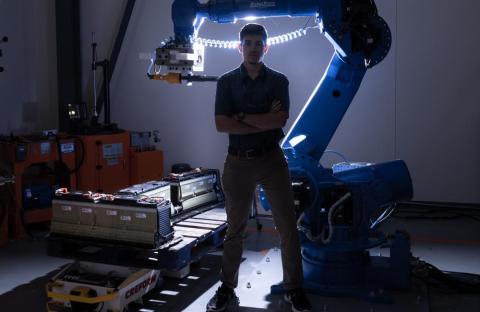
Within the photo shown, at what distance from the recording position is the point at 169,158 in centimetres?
726

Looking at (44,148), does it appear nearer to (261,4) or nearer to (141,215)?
(141,215)

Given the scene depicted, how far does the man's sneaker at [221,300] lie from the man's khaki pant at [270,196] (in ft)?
0.88

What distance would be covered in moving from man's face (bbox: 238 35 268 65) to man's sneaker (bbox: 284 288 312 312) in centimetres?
146

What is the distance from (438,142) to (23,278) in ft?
14.8

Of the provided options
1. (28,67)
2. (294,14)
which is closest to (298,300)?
(294,14)

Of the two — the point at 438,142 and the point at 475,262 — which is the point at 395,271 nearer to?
the point at 475,262

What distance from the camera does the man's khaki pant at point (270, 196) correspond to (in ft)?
11.0

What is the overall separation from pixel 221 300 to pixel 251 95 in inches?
51.6

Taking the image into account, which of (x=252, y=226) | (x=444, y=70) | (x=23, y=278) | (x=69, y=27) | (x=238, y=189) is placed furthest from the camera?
(x=69, y=27)

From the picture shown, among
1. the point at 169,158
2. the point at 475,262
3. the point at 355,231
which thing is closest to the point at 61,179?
the point at 169,158

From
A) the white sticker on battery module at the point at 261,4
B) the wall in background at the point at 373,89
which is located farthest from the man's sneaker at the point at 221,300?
the wall in background at the point at 373,89

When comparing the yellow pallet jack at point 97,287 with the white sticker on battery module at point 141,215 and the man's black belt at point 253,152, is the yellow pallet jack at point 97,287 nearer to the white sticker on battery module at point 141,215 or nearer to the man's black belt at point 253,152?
the white sticker on battery module at point 141,215

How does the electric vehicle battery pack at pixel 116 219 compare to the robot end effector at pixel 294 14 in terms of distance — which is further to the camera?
the robot end effector at pixel 294 14

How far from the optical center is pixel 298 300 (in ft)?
11.1
